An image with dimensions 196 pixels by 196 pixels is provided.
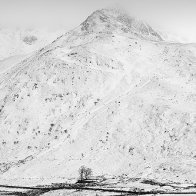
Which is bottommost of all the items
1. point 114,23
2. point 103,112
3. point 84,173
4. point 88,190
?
point 84,173

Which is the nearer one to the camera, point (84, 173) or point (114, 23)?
point (84, 173)

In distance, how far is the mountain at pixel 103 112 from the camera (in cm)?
7362

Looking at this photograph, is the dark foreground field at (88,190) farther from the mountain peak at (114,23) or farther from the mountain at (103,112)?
the mountain peak at (114,23)

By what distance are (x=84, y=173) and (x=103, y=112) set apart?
20.9m

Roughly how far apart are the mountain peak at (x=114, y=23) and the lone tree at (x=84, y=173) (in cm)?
6247

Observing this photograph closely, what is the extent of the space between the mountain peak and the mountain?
28.3 feet

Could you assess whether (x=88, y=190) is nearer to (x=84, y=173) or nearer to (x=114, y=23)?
(x=84, y=173)

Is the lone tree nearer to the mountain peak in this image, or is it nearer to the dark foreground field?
the dark foreground field

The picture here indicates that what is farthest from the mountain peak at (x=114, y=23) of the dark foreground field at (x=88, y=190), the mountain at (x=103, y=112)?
the dark foreground field at (x=88, y=190)

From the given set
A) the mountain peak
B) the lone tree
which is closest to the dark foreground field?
the lone tree

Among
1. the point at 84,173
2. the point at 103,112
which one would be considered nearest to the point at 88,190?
the point at 84,173

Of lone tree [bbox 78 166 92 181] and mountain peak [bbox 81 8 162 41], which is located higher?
mountain peak [bbox 81 8 162 41]

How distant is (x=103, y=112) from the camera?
8775 cm

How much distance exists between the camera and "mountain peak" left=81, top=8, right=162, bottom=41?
130 metres
